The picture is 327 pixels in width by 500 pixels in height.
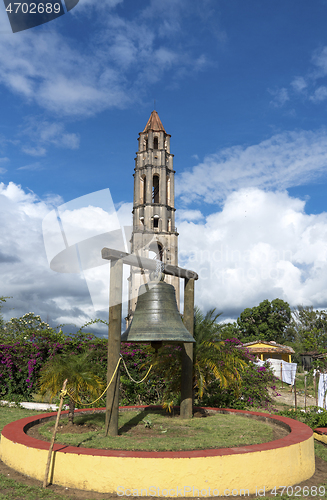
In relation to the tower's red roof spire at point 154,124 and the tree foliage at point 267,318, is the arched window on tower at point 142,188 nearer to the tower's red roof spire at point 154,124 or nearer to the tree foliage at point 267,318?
the tower's red roof spire at point 154,124

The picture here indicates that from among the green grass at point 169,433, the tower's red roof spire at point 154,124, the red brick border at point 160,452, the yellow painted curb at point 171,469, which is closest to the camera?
the yellow painted curb at point 171,469

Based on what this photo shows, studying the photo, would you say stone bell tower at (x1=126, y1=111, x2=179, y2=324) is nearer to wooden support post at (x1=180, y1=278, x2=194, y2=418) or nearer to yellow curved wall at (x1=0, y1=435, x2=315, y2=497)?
wooden support post at (x1=180, y1=278, x2=194, y2=418)

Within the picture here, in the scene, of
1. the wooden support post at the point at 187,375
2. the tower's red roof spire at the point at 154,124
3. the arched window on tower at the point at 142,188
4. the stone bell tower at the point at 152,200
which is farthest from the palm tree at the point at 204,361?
the tower's red roof spire at the point at 154,124

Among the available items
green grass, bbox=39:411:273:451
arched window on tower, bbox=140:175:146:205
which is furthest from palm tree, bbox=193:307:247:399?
arched window on tower, bbox=140:175:146:205

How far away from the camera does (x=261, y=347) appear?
35750 mm

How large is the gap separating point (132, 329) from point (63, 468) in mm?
2002

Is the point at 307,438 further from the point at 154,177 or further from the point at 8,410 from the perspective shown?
the point at 154,177

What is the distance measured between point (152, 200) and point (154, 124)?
11711 mm

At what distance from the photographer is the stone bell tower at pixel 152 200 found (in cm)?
4362

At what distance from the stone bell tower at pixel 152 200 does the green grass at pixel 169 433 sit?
110 ft

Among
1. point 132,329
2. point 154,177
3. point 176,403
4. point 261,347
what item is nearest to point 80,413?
point 176,403

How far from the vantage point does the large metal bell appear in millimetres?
5344

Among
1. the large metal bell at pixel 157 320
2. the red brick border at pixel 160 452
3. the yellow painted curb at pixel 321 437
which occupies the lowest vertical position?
the yellow painted curb at pixel 321 437

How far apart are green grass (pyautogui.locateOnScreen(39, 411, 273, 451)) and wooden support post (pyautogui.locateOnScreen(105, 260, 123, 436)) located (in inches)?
10.7
